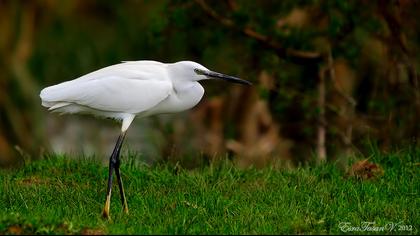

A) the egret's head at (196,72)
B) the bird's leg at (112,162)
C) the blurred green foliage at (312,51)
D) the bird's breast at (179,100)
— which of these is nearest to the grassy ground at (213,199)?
the bird's leg at (112,162)

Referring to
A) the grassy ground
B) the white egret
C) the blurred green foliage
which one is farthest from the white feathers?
the blurred green foliage

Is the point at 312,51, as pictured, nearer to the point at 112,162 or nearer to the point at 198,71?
the point at 198,71

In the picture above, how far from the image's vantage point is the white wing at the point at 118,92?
21.1ft

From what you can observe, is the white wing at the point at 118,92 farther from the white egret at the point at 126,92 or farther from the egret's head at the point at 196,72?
the egret's head at the point at 196,72

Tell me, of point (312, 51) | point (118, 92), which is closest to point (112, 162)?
point (118, 92)

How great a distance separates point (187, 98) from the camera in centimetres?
667

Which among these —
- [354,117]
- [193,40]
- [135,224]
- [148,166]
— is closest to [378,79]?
[354,117]

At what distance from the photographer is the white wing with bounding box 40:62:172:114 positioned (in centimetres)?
642

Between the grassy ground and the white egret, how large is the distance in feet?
1.51

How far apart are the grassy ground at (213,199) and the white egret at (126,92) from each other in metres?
0.46

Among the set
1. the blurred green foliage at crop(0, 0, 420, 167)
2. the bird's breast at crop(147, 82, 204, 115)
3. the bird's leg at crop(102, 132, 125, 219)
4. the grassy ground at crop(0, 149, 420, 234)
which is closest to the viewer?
the grassy ground at crop(0, 149, 420, 234)

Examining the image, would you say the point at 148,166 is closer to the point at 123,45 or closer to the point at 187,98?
the point at 187,98

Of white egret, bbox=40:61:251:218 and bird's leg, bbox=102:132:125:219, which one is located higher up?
white egret, bbox=40:61:251:218

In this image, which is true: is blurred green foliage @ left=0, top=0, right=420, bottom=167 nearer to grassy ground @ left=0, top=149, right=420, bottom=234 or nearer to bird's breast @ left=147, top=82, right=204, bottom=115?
grassy ground @ left=0, top=149, right=420, bottom=234
